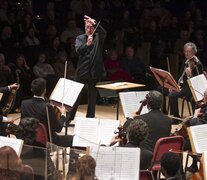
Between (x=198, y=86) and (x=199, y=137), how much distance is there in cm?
246

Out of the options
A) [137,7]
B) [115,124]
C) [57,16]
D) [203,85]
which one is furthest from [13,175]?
[137,7]

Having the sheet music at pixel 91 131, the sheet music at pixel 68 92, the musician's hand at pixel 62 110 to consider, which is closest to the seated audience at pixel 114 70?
the sheet music at pixel 68 92

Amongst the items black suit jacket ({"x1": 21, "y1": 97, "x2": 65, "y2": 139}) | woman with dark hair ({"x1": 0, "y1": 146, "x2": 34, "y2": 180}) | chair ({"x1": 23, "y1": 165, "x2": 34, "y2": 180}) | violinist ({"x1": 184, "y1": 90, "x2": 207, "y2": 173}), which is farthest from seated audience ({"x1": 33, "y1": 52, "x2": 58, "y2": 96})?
woman with dark hair ({"x1": 0, "y1": 146, "x2": 34, "y2": 180})

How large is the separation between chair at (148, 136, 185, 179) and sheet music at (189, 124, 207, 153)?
203 millimetres

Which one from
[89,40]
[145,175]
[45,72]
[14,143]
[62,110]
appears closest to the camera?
[145,175]

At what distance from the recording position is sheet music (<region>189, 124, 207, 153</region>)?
247 inches

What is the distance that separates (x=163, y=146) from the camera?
6277 millimetres

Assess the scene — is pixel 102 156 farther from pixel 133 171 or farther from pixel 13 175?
pixel 13 175

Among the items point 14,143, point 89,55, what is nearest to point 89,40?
point 89,55

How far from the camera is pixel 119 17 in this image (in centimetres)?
1417

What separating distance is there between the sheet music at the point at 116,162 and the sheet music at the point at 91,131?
1.24 meters

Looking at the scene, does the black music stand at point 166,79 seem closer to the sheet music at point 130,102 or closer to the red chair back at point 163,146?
the sheet music at point 130,102

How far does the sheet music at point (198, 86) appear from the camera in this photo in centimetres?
857

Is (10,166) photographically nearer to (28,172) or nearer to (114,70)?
(28,172)
